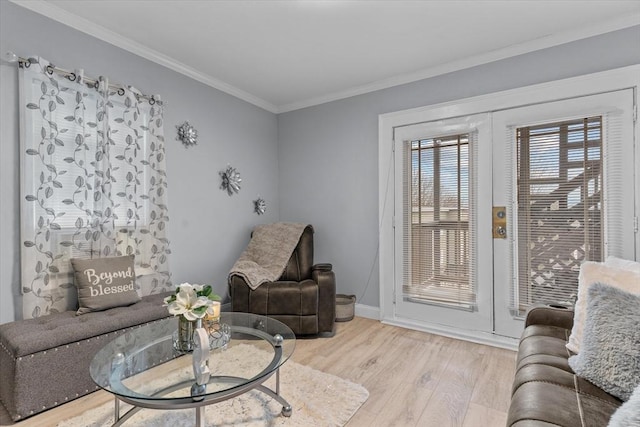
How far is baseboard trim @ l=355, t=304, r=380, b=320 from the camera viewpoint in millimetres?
3490

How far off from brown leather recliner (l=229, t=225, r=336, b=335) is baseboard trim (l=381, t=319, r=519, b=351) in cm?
79

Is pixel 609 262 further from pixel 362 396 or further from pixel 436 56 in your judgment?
pixel 436 56

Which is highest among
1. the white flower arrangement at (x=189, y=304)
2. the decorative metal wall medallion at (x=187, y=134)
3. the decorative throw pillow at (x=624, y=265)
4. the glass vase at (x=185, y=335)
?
the decorative metal wall medallion at (x=187, y=134)

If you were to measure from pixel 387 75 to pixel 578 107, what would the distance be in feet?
5.40

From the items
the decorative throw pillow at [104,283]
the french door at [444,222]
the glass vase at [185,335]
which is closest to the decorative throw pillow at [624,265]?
the french door at [444,222]

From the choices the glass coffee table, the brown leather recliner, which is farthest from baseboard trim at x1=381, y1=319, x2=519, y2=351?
the glass coffee table

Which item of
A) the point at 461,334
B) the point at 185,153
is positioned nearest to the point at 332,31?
the point at 185,153

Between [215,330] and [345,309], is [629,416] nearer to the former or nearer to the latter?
[215,330]

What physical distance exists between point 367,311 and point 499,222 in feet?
5.29

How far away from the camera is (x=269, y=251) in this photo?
3496mm

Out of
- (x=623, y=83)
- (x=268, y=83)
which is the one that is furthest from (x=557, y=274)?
(x=268, y=83)

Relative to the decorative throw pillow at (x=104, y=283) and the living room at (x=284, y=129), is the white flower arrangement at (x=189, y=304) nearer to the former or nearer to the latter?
the decorative throw pillow at (x=104, y=283)

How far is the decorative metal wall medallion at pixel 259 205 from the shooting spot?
12.9 ft

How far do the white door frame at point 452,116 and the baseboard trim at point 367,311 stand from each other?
0.07m
